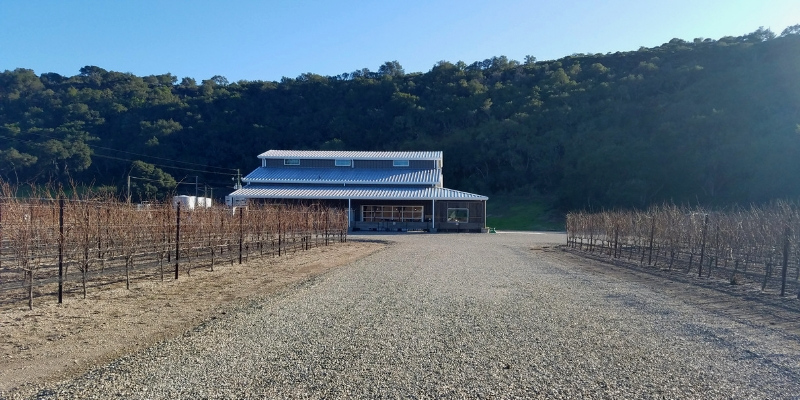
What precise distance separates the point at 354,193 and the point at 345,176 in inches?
196

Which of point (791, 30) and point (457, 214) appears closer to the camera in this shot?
point (457, 214)

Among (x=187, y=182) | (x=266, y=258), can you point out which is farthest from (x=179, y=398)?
(x=187, y=182)

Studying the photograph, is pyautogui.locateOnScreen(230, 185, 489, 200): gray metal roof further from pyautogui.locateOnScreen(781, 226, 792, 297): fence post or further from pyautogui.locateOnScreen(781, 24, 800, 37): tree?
pyautogui.locateOnScreen(781, 24, 800, 37): tree

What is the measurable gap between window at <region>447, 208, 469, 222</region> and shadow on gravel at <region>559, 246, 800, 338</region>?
88.3 feet

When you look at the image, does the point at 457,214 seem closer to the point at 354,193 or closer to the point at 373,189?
the point at 373,189

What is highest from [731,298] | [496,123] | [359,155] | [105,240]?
[496,123]

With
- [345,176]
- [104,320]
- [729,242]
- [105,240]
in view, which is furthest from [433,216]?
[104,320]

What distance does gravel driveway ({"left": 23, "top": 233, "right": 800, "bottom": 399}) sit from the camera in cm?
514

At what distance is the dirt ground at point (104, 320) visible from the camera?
593 cm

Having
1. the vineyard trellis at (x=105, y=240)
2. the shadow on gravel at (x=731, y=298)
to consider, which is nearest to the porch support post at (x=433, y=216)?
the vineyard trellis at (x=105, y=240)

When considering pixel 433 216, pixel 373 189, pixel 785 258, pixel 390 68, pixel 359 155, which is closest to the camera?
pixel 785 258

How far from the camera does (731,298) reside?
10883mm

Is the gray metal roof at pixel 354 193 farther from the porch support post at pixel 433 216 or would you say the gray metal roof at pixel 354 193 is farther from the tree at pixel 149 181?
the tree at pixel 149 181

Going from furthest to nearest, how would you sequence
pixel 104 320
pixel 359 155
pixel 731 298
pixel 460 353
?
pixel 359 155, pixel 731 298, pixel 104 320, pixel 460 353
